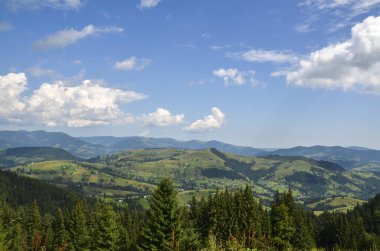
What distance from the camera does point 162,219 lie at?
169 ft

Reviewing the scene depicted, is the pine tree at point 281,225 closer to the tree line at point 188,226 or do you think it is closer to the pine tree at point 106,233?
the tree line at point 188,226

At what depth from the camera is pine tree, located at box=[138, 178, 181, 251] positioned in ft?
167

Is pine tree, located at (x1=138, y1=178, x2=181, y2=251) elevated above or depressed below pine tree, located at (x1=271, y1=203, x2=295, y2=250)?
above

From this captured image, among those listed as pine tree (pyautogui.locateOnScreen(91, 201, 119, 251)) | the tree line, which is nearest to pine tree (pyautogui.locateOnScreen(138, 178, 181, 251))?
the tree line

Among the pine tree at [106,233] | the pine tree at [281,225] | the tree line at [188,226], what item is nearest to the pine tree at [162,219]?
the tree line at [188,226]

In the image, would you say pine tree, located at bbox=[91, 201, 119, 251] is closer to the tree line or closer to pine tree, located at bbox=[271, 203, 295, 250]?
the tree line

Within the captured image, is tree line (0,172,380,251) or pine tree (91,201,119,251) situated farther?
pine tree (91,201,119,251)

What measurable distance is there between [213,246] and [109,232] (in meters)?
68.8

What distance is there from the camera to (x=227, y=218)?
106 m

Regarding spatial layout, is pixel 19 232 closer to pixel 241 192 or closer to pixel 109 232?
pixel 109 232

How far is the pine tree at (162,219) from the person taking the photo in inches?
2009

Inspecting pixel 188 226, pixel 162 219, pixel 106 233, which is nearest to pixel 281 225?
pixel 188 226

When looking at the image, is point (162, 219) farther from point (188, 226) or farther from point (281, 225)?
point (281, 225)

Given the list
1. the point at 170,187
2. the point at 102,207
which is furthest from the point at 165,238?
the point at 102,207
